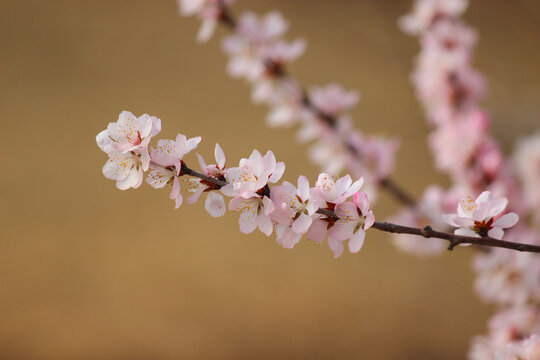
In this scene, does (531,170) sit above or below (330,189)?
above

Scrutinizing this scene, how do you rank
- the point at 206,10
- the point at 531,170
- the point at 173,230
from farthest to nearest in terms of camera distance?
→ the point at 173,230 → the point at 531,170 → the point at 206,10

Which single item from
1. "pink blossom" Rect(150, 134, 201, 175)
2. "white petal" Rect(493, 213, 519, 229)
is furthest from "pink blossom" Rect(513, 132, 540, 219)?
"pink blossom" Rect(150, 134, 201, 175)

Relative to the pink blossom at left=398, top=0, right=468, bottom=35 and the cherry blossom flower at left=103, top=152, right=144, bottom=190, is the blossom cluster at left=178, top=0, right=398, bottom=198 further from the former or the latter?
the cherry blossom flower at left=103, top=152, right=144, bottom=190

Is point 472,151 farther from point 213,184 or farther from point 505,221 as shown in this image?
point 213,184

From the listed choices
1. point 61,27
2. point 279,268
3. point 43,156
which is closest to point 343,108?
point 279,268

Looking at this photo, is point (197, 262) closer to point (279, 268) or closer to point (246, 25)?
point (279, 268)

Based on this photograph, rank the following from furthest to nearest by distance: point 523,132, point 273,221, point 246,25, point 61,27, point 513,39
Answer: point 513,39 < point 61,27 < point 523,132 < point 246,25 < point 273,221

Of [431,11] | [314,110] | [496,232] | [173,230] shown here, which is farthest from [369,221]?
[173,230]
